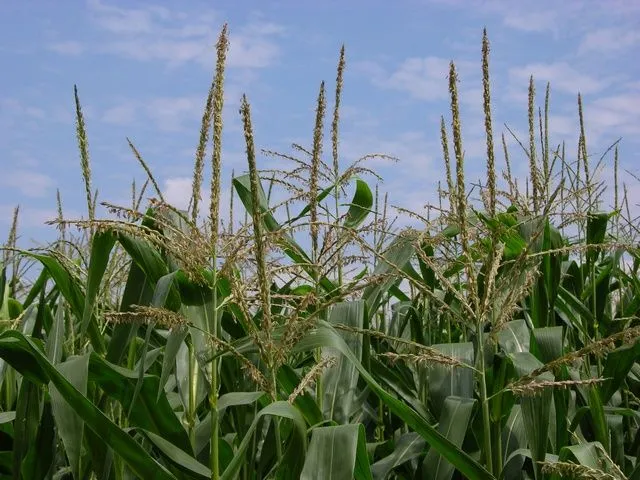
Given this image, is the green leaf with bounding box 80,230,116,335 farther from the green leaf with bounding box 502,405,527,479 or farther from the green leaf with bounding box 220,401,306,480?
the green leaf with bounding box 502,405,527,479

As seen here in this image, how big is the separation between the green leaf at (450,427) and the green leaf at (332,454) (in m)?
0.52

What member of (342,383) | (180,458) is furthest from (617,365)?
(180,458)

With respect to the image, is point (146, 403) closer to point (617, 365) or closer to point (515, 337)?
point (515, 337)

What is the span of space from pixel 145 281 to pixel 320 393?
→ 57 cm

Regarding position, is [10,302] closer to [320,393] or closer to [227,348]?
[320,393]

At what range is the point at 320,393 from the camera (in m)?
2.32

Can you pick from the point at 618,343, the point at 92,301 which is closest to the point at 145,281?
the point at 92,301

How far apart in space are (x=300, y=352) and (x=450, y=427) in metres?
0.43

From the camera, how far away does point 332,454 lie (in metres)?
1.71

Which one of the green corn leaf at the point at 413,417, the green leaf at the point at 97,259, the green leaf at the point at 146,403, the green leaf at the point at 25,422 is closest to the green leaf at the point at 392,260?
the green corn leaf at the point at 413,417

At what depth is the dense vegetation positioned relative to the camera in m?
1.79

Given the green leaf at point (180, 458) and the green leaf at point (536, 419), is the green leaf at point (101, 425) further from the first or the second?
the green leaf at point (536, 419)

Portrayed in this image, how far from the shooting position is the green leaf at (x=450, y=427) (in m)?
2.18

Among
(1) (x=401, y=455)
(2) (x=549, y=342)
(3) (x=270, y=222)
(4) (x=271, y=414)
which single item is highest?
(3) (x=270, y=222)
